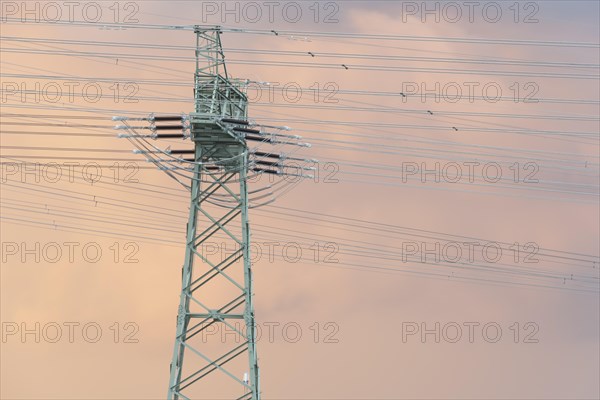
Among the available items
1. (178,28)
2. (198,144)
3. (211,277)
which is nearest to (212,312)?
(211,277)

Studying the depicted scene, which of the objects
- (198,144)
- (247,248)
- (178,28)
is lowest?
(247,248)

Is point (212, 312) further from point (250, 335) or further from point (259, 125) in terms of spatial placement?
point (259, 125)

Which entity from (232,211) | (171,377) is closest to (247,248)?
(232,211)

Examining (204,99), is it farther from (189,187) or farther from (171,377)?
(171,377)

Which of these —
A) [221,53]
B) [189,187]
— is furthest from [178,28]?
[189,187]

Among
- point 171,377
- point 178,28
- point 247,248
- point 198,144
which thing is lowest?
point 171,377

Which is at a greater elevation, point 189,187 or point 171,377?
point 189,187

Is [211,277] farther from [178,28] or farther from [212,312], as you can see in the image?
[178,28]

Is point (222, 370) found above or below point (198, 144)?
below
